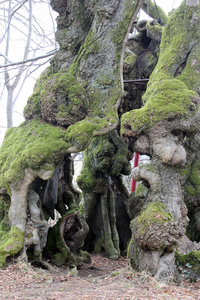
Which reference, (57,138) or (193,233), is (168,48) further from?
(193,233)

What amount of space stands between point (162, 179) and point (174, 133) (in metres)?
0.85

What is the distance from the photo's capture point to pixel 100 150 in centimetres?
918

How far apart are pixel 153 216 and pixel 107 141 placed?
416 cm

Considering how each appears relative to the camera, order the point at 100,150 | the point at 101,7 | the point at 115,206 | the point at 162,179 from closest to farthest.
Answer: the point at 162,179 < the point at 101,7 < the point at 100,150 < the point at 115,206

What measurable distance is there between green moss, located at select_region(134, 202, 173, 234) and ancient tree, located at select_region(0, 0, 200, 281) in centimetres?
2

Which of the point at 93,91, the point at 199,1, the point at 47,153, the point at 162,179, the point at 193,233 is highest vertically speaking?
the point at 199,1

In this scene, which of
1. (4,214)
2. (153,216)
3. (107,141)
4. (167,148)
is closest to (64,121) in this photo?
(167,148)

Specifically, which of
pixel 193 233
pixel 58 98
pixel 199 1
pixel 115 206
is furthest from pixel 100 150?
pixel 199 1

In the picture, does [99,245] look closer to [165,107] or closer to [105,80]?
[105,80]

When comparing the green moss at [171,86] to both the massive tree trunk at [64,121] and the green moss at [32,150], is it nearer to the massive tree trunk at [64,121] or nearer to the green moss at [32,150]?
→ the massive tree trunk at [64,121]

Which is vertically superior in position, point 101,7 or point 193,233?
point 101,7

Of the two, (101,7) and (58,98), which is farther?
(101,7)

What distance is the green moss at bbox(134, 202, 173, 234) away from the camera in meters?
5.24

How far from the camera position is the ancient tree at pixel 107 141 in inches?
227
